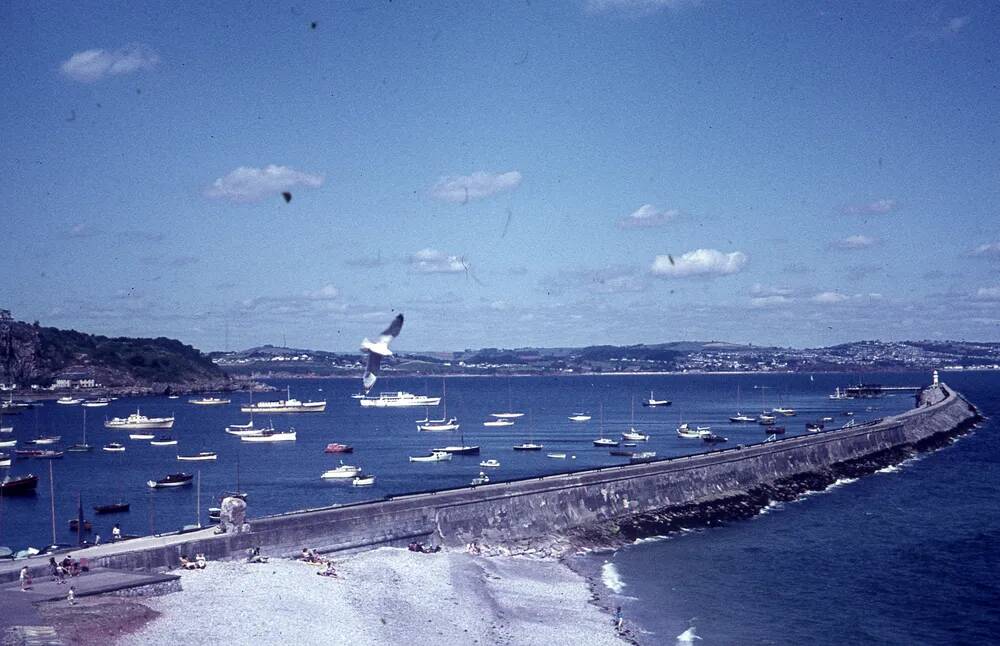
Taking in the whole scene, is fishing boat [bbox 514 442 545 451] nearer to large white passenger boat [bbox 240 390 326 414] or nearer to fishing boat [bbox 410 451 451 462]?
fishing boat [bbox 410 451 451 462]

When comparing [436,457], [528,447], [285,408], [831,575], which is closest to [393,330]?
[831,575]

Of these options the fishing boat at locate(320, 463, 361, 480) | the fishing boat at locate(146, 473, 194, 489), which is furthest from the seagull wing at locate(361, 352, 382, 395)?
the fishing boat at locate(146, 473, 194, 489)

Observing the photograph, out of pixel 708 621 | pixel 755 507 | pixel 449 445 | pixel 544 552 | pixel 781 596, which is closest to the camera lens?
pixel 708 621

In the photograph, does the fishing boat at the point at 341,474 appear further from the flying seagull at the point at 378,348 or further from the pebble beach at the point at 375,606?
the flying seagull at the point at 378,348

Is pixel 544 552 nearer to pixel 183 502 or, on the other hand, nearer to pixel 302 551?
pixel 302 551

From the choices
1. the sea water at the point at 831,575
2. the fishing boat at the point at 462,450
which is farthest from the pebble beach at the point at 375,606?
the fishing boat at the point at 462,450

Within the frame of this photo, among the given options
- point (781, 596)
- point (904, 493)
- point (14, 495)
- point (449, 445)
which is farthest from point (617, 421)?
point (781, 596)
